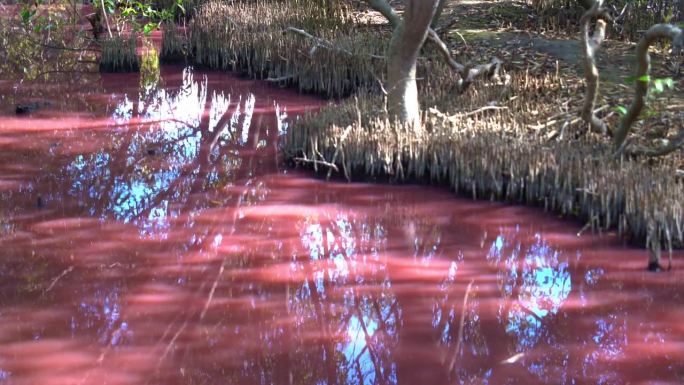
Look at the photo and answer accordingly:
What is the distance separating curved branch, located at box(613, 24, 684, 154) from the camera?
4.82m

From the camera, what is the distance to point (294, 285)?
455 centimetres

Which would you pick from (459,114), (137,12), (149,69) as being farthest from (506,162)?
(137,12)

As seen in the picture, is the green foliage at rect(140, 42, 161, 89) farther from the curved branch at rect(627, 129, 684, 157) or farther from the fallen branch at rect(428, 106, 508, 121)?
the curved branch at rect(627, 129, 684, 157)

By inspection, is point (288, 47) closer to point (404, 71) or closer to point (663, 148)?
point (404, 71)

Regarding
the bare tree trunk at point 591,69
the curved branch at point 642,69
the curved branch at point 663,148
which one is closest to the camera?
the curved branch at point 642,69

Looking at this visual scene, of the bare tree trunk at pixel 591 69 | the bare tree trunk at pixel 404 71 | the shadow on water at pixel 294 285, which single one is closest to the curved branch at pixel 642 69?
the bare tree trunk at pixel 591 69

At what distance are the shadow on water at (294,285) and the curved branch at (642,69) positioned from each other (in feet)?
2.65

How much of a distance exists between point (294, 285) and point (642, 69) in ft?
Result: 8.56

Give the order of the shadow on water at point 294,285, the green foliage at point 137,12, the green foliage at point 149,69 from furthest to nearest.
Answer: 1. the green foliage at point 149,69
2. the green foliage at point 137,12
3. the shadow on water at point 294,285

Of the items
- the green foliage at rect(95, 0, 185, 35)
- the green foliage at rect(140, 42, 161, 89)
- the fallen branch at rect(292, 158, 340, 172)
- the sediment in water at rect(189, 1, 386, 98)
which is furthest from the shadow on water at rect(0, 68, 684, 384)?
the green foliage at rect(140, 42, 161, 89)

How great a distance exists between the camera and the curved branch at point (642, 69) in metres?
4.82

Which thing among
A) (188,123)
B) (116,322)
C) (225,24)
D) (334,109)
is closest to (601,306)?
(116,322)

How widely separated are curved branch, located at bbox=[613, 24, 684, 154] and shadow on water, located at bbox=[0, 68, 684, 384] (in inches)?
31.8

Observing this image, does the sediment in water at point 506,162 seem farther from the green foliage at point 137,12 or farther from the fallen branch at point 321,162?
the green foliage at point 137,12
